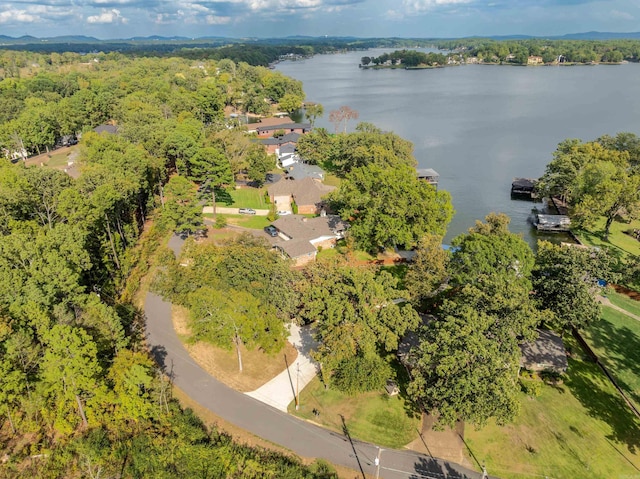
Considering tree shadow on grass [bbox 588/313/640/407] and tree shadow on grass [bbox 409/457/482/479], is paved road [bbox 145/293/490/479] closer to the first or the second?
tree shadow on grass [bbox 409/457/482/479]

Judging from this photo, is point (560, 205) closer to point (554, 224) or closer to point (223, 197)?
point (554, 224)

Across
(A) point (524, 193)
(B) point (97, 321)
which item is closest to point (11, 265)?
(B) point (97, 321)

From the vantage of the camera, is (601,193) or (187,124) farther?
(187,124)

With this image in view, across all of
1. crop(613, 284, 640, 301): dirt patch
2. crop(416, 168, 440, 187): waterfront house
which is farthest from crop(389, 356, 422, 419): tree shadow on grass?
crop(416, 168, 440, 187): waterfront house

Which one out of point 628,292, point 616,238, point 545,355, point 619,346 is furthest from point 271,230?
point 616,238

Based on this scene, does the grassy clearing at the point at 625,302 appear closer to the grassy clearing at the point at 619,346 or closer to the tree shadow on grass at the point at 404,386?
the grassy clearing at the point at 619,346

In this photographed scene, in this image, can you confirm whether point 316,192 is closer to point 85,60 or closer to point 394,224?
point 394,224
